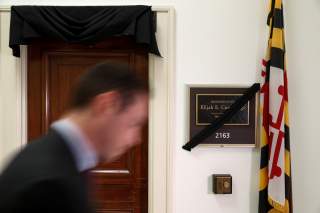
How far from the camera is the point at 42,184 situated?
738 mm

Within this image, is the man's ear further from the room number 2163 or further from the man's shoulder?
the room number 2163

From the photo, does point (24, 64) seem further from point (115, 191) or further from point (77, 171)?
point (77, 171)

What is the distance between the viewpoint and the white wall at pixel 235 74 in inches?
96.2

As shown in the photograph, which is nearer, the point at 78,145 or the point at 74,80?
the point at 78,145

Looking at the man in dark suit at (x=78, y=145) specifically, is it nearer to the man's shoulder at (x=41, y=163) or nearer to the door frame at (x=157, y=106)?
the man's shoulder at (x=41, y=163)

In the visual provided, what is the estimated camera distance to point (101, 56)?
2.47m

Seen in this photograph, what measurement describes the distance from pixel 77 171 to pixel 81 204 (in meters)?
0.08

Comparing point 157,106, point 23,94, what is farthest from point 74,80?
point 157,106

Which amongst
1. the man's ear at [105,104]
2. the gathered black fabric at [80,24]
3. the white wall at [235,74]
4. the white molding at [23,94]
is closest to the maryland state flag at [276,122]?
the white wall at [235,74]

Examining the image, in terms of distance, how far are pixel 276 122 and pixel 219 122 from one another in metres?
0.35

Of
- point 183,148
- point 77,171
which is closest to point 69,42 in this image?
point 183,148

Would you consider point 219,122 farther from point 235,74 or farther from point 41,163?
point 41,163

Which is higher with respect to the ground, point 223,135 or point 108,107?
point 108,107

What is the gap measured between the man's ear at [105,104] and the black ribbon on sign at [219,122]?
5.20 ft
